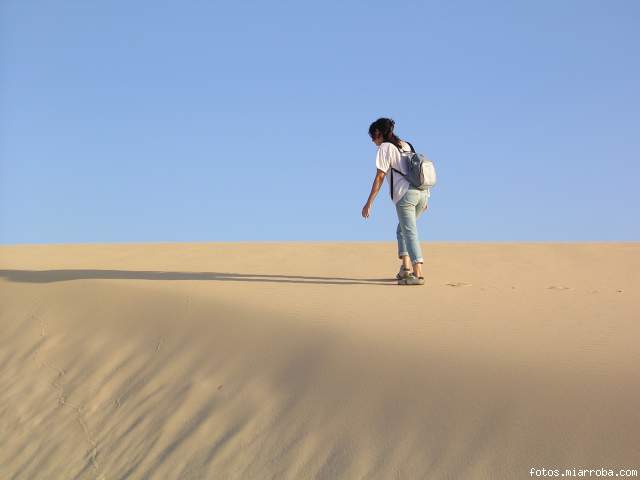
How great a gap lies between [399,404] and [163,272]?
5.35 meters

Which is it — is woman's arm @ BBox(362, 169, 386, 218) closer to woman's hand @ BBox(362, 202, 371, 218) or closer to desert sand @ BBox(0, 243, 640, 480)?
woman's hand @ BBox(362, 202, 371, 218)

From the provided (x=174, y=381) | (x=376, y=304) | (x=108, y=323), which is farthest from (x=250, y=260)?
(x=174, y=381)

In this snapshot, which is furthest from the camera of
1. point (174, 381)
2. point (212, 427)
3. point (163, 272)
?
point (163, 272)

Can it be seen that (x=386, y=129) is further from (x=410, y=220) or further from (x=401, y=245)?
(x=401, y=245)

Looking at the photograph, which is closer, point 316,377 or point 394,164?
point 316,377

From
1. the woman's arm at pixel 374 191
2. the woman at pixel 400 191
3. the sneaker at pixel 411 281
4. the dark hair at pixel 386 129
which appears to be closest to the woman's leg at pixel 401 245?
the woman at pixel 400 191

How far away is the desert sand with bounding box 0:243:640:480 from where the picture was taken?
346 centimetres

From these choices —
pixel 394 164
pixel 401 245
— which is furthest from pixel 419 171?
pixel 401 245

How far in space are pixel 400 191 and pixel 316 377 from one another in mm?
3101

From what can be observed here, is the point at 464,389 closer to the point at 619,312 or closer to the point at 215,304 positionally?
the point at 619,312

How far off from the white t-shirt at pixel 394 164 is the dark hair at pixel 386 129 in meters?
0.08

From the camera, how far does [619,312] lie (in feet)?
17.4

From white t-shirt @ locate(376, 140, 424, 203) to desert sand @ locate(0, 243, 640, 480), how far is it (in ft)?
3.36

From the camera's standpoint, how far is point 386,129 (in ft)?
23.2
